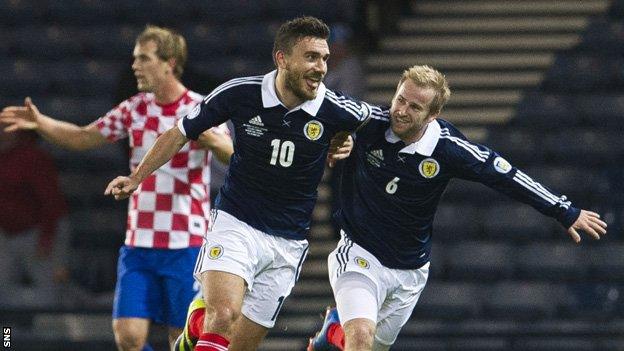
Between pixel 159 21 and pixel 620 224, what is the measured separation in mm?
3709

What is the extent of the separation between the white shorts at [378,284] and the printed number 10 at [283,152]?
54 cm

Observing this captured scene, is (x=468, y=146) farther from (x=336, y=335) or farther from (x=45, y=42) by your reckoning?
(x=45, y=42)

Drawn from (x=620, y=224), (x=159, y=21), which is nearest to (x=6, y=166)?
(x=159, y=21)

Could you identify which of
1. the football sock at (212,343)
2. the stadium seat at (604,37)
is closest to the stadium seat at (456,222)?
the stadium seat at (604,37)

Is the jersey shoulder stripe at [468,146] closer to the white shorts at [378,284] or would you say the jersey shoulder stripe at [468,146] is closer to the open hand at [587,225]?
the open hand at [587,225]

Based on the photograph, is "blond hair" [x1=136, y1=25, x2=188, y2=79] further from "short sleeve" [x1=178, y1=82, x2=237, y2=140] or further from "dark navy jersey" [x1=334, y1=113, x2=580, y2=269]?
"dark navy jersey" [x1=334, y1=113, x2=580, y2=269]

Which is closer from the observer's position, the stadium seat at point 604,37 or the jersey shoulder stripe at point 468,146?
the jersey shoulder stripe at point 468,146

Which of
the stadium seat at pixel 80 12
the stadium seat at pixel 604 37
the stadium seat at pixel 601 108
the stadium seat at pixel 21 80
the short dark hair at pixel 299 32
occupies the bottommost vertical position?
the stadium seat at pixel 21 80

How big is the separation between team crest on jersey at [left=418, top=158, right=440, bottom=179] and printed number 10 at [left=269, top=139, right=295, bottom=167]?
583mm

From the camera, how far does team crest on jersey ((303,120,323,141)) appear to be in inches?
239

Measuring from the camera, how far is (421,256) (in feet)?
21.2

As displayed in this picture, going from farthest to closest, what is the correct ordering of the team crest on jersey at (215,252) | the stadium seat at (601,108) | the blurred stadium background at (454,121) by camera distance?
the stadium seat at (601,108)
the blurred stadium background at (454,121)
the team crest on jersey at (215,252)

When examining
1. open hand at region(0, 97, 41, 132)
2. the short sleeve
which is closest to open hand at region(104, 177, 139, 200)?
the short sleeve

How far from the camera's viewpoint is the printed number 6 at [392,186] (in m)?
6.24
